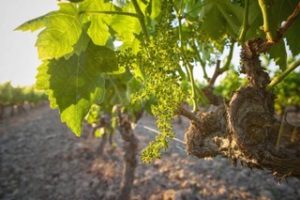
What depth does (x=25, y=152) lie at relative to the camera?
13.5 meters

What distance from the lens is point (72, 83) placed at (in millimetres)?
1469

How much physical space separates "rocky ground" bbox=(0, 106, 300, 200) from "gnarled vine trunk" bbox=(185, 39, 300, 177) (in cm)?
593

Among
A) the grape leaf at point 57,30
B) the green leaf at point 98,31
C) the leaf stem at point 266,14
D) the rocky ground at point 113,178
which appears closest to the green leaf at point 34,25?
the grape leaf at point 57,30

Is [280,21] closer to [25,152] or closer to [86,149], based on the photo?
[86,149]

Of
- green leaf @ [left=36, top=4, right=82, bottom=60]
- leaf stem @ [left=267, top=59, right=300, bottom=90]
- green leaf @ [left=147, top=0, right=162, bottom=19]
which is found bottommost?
leaf stem @ [left=267, top=59, right=300, bottom=90]

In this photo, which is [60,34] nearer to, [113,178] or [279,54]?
[279,54]

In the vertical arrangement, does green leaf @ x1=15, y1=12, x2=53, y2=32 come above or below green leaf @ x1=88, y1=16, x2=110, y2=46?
below

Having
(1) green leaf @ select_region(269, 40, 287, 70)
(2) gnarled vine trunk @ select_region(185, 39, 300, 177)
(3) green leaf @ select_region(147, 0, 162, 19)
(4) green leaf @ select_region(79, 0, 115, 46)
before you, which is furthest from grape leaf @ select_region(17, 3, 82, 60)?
(1) green leaf @ select_region(269, 40, 287, 70)

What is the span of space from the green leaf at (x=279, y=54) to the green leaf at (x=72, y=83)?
2.92ft

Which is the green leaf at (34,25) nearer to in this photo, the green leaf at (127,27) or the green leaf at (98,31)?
the green leaf at (98,31)

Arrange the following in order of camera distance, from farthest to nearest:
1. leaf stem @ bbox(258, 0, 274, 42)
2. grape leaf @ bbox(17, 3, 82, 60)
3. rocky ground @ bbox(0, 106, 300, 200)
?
rocky ground @ bbox(0, 106, 300, 200) → grape leaf @ bbox(17, 3, 82, 60) → leaf stem @ bbox(258, 0, 274, 42)

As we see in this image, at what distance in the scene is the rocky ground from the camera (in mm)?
7723

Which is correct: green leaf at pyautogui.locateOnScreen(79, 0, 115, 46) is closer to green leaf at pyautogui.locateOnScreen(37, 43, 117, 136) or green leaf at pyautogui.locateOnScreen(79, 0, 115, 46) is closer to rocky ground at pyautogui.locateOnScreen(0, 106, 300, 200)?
green leaf at pyautogui.locateOnScreen(37, 43, 117, 136)

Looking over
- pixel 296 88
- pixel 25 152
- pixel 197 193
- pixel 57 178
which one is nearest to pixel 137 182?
pixel 197 193
